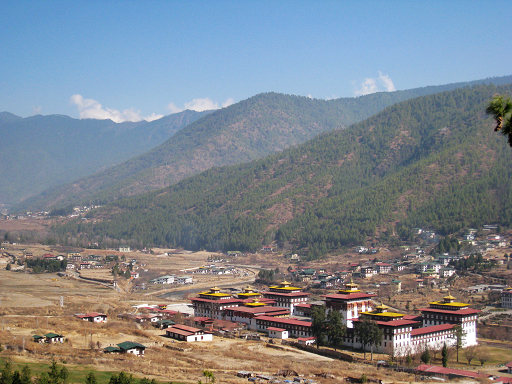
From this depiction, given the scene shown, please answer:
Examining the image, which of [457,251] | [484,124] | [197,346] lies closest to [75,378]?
[197,346]

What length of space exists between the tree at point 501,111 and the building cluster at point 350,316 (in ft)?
137

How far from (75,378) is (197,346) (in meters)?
17.3

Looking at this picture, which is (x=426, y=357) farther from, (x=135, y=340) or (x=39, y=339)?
(x=39, y=339)

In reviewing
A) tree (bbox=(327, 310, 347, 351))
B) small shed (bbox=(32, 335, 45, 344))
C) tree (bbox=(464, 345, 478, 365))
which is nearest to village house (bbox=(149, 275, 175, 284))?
tree (bbox=(327, 310, 347, 351))

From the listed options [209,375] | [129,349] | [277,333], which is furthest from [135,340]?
[209,375]

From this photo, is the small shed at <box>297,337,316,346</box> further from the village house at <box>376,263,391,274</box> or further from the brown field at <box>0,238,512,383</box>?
the village house at <box>376,263,391,274</box>

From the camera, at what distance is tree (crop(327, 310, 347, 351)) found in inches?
2309

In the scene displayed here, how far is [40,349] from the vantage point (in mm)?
48781

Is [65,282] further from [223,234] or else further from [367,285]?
[223,234]

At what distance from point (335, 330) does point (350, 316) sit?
824 centimetres

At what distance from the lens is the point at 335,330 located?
58.6m

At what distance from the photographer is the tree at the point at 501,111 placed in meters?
17.4

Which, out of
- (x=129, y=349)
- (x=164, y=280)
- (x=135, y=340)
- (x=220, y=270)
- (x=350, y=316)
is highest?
(x=220, y=270)

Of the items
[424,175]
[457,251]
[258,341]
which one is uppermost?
[424,175]
